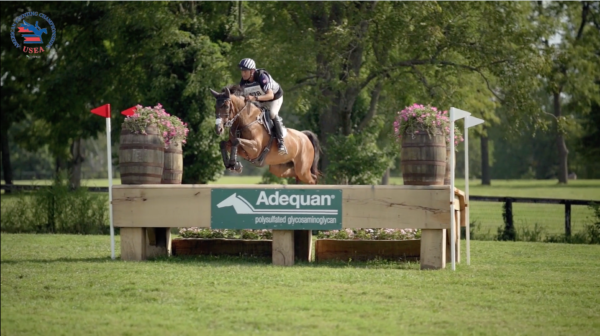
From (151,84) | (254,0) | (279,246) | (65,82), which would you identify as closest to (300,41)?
(254,0)

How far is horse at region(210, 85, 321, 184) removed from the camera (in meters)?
10.1

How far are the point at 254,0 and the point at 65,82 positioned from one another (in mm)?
6413

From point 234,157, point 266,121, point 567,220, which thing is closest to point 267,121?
point 266,121

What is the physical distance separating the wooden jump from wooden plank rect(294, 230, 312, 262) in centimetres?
4

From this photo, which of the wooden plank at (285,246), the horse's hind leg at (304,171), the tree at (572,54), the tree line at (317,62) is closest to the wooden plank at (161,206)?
the wooden plank at (285,246)

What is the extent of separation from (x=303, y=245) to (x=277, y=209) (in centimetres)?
99

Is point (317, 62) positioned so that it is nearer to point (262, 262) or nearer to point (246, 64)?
point (246, 64)

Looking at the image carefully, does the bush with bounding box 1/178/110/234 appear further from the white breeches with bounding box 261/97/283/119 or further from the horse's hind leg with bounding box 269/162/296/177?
the white breeches with bounding box 261/97/283/119

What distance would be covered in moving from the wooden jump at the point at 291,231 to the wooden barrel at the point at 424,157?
6.6 inches

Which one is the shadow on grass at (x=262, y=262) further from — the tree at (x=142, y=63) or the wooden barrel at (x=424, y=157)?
the tree at (x=142, y=63)

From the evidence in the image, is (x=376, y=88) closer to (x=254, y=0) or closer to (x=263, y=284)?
(x=254, y=0)

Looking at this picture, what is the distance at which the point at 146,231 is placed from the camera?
408 inches

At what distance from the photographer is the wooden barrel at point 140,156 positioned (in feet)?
33.3

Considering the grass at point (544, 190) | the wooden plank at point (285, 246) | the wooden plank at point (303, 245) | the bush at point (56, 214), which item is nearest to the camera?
the wooden plank at point (285, 246)
